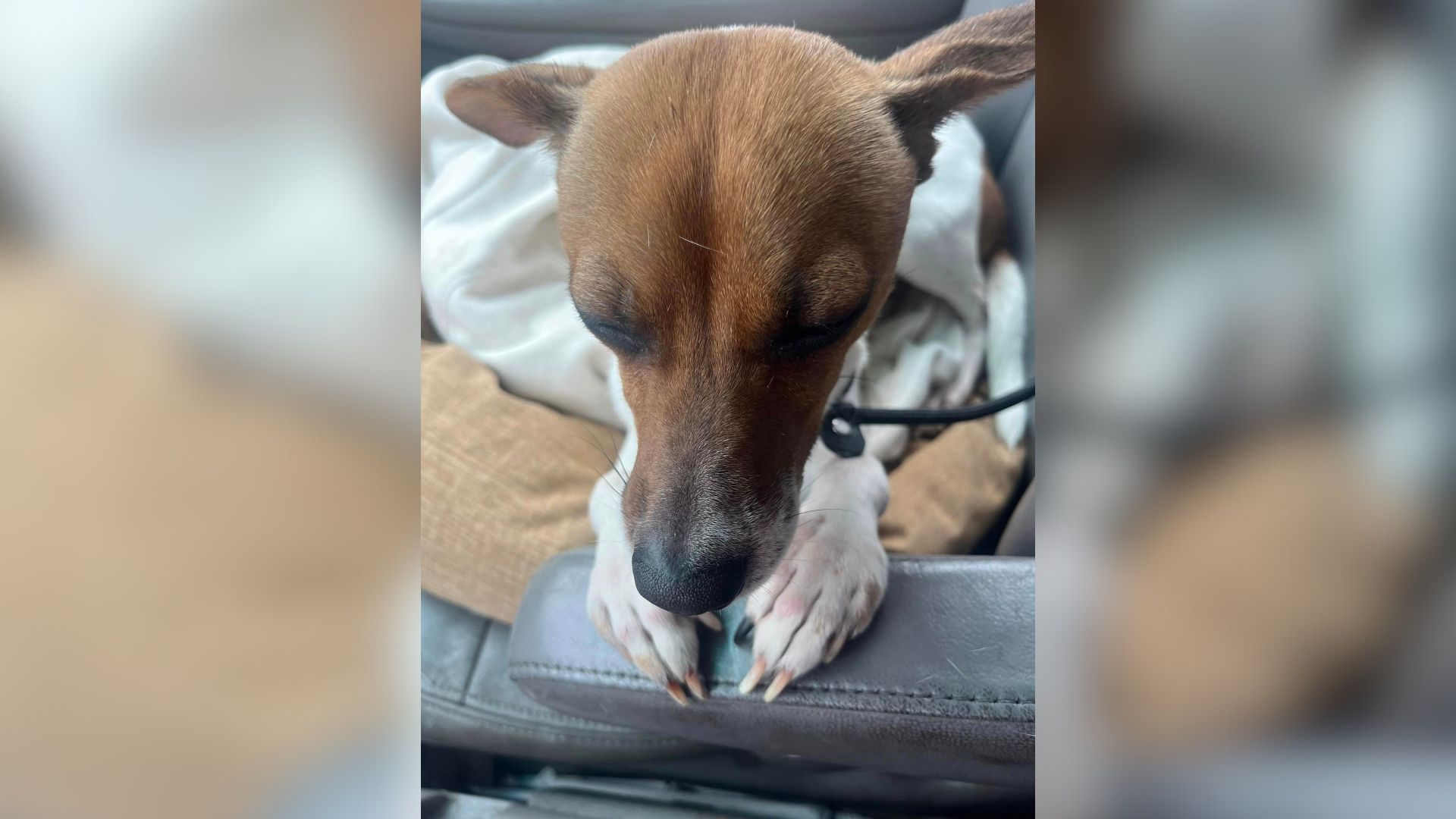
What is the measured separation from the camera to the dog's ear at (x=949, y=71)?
31.4 inches

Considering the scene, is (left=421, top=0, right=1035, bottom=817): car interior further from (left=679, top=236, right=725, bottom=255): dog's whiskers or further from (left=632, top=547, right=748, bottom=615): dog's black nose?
(left=679, top=236, right=725, bottom=255): dog's whiskers

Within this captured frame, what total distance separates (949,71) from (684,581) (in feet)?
2.23

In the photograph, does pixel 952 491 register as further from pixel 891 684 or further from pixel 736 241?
pixel 736 241

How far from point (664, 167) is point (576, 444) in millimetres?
590

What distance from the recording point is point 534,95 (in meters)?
0.91

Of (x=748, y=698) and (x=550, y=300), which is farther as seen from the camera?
(x=550, y=300)

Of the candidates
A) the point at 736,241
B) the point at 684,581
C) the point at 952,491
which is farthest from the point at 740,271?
the point at 952,491
